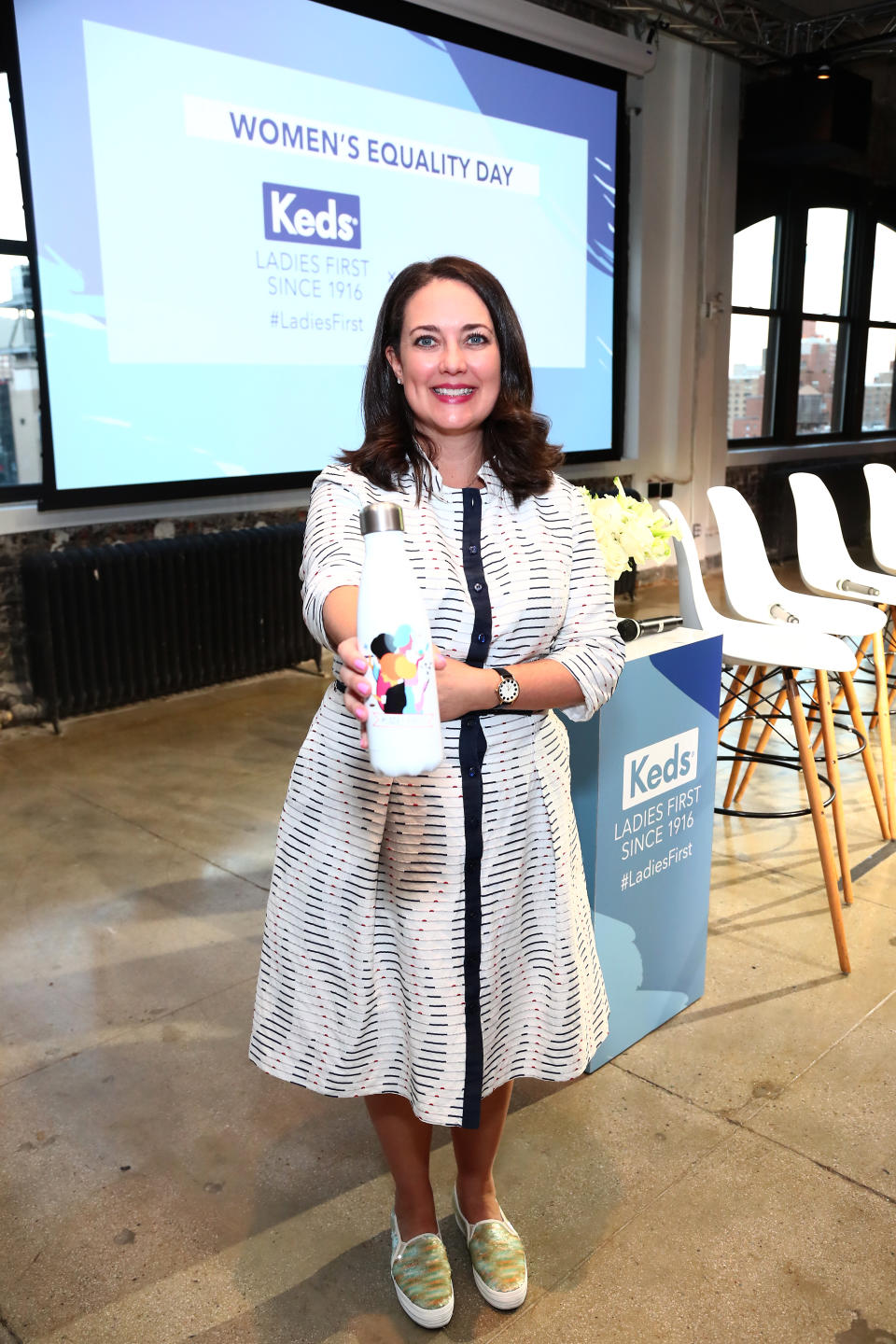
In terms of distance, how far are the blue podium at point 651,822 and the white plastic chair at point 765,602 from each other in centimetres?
89

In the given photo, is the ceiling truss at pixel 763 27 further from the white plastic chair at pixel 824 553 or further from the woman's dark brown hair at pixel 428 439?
the woman's dark brown hair at pixel 428 439

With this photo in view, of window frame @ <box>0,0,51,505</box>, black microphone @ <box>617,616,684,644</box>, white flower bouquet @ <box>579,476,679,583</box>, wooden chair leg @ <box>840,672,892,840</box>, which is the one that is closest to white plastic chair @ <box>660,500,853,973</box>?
black microphone @ <box>617,616,684,644</box>

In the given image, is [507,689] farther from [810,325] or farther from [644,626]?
[810,325]

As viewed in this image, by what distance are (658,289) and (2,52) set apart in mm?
4653

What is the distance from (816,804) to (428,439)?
61.6 inches

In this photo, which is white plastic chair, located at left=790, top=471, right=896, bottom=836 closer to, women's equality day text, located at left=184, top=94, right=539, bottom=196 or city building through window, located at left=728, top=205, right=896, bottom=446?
women's equality day text, located at left=184, top=94, right=539, bottom=196

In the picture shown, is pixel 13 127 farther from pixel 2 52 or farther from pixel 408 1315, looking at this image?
pixel 408 1315

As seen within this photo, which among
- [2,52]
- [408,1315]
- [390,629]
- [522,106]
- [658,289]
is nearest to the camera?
[390,629]

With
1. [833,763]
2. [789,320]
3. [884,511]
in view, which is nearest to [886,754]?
[833,763]

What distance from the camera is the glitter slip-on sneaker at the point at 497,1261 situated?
1524 mm

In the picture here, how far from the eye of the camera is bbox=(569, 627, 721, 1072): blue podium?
6.42 ft

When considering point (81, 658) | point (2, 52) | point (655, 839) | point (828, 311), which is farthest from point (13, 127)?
point (828, 311)

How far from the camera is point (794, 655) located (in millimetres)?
2506

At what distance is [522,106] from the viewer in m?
5.89
